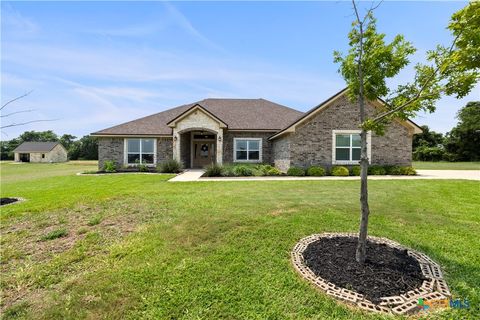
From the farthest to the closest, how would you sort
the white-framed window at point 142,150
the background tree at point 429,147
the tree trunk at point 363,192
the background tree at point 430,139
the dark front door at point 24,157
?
1. the dark front door at point 24,157
2. the background tree at point 430,139
3. the background tree at point 429,147
4. the white-framed window at point 142,150
5. the tree trunk at point 363,192

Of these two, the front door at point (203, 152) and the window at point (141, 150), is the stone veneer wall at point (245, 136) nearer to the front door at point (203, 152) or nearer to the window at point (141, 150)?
the front door at point (203, 152)

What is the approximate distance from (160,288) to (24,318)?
1.51 metres

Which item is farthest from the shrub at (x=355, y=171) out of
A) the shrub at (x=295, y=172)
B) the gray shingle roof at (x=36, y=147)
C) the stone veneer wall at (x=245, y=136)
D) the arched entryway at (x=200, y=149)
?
the gray shingle roof at (x=36, y=147)

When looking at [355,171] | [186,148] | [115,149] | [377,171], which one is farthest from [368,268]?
[115,149]

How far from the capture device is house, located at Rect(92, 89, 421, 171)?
631 inches

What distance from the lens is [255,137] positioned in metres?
20.0

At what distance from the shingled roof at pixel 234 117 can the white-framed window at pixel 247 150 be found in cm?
108

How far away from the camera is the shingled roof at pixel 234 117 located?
1983 centimetres

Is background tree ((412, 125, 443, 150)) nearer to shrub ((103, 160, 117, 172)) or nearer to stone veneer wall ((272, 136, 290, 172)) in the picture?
stone veneer wall ((272, 136, 290, 172))

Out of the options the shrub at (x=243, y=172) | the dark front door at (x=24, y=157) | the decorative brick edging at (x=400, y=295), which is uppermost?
the dark front door at (x=24, y=157)

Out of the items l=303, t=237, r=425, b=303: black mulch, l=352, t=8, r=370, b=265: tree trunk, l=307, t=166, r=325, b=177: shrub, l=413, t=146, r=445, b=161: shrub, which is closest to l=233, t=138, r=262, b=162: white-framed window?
l=307, t=166, r=325, b=177: shrub

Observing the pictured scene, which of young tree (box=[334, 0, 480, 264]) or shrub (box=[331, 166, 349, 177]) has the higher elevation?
young tree (box=[334, 0, 480, 264])

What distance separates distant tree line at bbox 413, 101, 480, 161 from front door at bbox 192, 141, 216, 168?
38.2m

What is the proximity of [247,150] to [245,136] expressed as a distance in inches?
46.1
